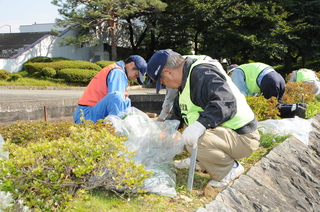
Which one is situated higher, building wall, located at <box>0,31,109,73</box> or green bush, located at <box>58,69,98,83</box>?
building wall, located at <box>0,31,109,73</box>

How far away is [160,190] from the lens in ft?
9.56

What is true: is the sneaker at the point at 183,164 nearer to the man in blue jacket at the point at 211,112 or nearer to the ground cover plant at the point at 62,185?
the ground cover plant at the point at 62,185

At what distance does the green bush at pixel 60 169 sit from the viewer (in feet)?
6.63

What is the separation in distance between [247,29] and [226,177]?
21.3 m

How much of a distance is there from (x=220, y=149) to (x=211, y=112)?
18.7 inches

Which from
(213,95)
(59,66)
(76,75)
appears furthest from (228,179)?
(59,66)

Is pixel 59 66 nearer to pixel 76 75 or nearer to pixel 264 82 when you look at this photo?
pixel 76 75

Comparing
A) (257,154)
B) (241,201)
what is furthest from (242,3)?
(241,201)

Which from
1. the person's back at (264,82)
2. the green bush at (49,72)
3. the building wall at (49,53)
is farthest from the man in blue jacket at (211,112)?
the building wall at (49,53)

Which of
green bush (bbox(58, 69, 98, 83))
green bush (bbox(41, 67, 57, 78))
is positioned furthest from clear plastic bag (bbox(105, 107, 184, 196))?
green bush (bbox(41, 67, 57, 78))

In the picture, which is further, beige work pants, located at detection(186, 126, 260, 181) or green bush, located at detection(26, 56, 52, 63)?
green bush, located at detection(26, 56, 52, 63)

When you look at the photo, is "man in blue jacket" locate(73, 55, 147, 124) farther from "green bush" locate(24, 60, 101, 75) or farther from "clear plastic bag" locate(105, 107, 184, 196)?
"green bush" locate(24, 60, 101, 75)

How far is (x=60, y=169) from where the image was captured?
2.11 meters

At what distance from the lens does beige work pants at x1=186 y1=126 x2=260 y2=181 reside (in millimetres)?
3152
